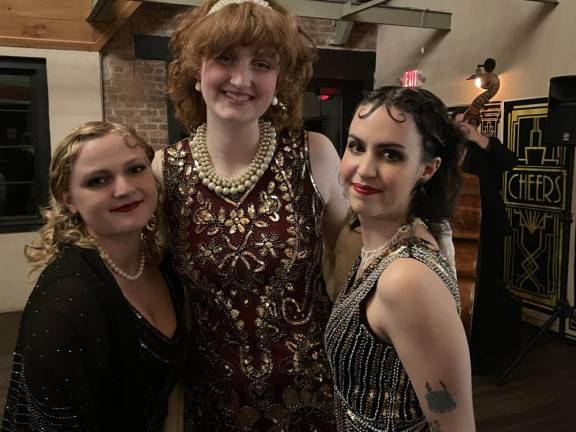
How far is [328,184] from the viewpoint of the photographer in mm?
1394

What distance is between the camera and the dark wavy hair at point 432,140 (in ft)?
3.18

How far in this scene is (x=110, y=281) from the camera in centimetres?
114

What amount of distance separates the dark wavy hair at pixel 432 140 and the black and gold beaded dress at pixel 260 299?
1.24 feet

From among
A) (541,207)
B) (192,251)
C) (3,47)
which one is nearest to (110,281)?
(192,251)

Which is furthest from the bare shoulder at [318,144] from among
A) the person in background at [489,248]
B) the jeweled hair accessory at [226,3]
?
the person in background at [489,248]

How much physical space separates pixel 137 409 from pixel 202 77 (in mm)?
763

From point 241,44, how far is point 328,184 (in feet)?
1.31

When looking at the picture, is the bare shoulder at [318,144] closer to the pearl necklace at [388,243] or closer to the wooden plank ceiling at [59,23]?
the pearl necklace at [388,243]

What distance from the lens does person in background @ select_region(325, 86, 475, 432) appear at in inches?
33.7

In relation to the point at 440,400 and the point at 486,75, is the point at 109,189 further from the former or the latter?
the point at 486,75

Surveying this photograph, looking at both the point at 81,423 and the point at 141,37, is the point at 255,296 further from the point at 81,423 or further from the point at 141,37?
the point at 141,37

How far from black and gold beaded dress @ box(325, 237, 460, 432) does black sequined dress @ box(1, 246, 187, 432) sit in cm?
42

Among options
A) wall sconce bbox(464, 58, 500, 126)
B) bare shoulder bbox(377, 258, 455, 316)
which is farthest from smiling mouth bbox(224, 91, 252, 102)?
wall sconce bbox(464, 58, 500, 126)

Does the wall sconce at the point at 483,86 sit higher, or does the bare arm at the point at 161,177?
the wall sconce at the point at 483,86
